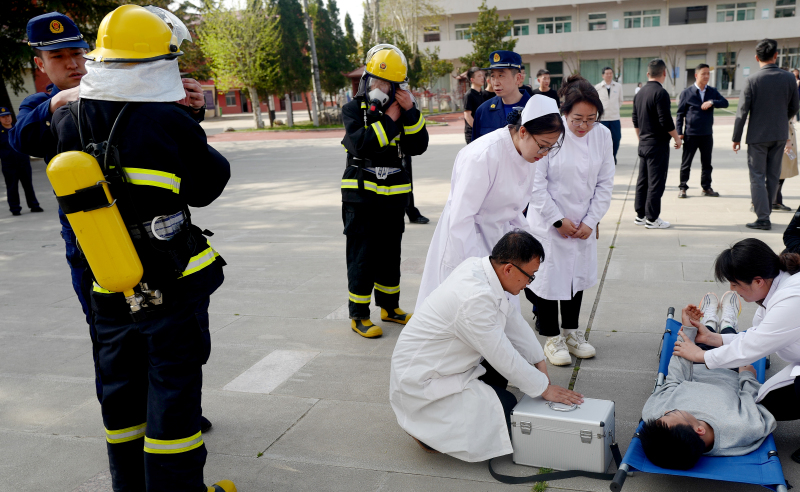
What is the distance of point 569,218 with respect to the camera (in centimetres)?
398

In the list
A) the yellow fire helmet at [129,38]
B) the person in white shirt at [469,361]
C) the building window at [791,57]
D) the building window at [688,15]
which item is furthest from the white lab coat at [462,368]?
the building window at [688,15]

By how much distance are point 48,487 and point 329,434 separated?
1.32m

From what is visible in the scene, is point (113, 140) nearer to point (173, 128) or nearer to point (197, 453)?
point (173, 128)

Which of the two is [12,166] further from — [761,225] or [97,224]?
[761,225]

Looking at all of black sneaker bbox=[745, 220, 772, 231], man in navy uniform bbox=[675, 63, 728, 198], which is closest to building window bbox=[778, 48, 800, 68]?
man in navy uniform bbox=[675, 63, 728, 198]

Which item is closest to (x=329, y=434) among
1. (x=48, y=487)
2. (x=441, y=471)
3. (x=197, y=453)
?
(x=441, y=471)

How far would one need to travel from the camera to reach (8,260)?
7.42 metres

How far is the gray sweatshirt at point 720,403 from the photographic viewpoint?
2.66 meters

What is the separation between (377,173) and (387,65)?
2.43 ft

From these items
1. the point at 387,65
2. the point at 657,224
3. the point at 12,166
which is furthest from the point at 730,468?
the point at 12,166

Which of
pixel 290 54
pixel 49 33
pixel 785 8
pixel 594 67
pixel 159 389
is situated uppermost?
pixel 785 8

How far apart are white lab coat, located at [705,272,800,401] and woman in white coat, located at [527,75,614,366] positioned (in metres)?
1.12

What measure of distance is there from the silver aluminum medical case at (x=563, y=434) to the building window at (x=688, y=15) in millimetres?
47375

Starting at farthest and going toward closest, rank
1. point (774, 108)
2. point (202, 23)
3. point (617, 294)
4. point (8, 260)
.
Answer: point (202, 23) < point (8, 260) < point (774, 108) < point (617, 294)
